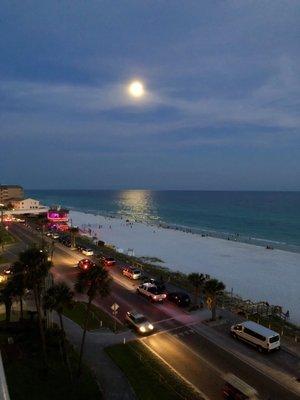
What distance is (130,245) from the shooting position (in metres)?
97.4

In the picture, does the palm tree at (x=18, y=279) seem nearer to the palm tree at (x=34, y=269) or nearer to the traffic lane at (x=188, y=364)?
the palm tree at (x=34, y=269)

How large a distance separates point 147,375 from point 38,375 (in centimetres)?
700

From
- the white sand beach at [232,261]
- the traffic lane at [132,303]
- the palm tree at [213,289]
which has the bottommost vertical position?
the white sand beach at [232,261]

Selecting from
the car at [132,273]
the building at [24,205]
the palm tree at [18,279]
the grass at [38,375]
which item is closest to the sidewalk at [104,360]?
the grass at [38,375]

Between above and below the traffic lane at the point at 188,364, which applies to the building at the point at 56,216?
above

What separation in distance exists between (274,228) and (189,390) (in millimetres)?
122102

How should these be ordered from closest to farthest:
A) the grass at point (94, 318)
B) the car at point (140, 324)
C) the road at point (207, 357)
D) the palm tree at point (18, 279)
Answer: the road at point (207, 357), the palm tree at point (18, 279), the car at point (140, 324), the grass at point (94, 318)

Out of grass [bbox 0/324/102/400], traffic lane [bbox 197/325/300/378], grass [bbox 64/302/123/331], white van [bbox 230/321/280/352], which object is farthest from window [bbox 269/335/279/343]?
grass [bbox 0/324/102/400]

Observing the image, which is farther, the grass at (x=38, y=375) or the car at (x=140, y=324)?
the car at (x=140, y=324)

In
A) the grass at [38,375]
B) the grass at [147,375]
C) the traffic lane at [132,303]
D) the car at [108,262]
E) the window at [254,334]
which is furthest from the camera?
the car at [108,262]

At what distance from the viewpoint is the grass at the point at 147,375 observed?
23359mm

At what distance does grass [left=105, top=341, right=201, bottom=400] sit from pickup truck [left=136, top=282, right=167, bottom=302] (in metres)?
11.2

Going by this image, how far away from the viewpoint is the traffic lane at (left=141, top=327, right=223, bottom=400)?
24.5m

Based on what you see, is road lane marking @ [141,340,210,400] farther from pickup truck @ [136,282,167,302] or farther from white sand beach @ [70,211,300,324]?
white sand beach @ [70,211,300,324]
